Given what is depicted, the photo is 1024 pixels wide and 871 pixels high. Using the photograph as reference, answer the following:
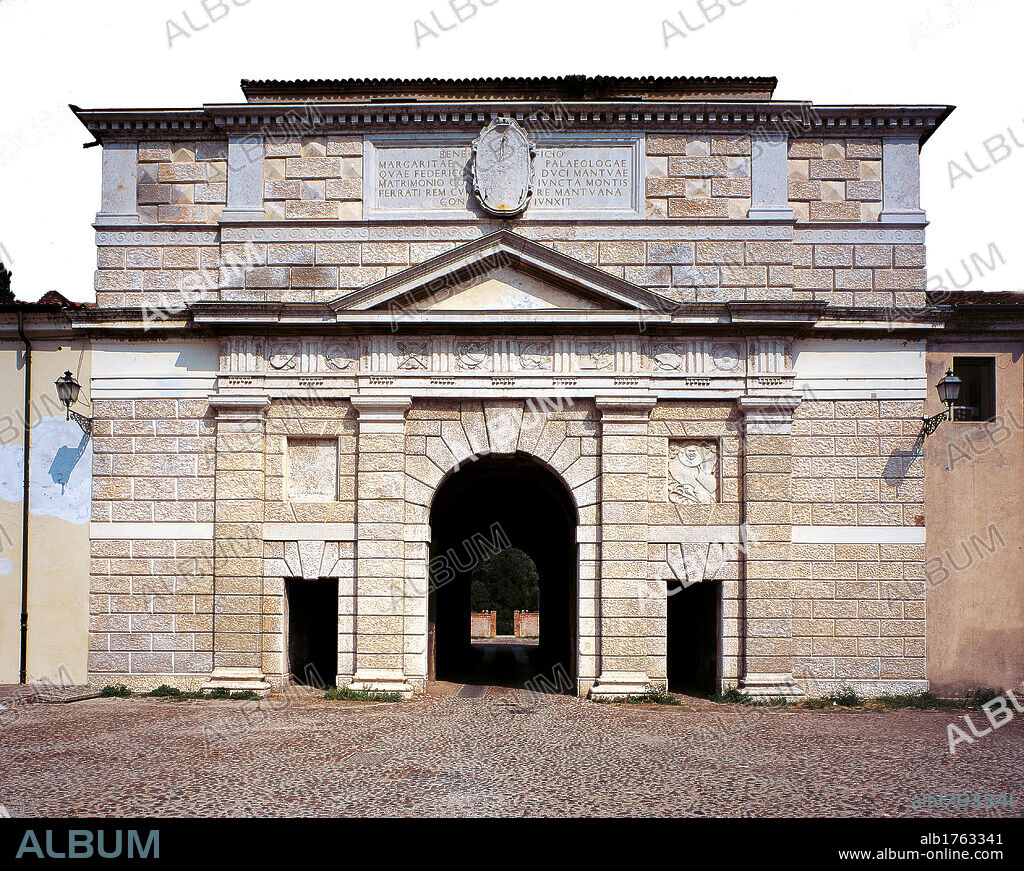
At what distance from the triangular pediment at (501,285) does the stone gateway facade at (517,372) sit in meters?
0.05

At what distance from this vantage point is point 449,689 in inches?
627

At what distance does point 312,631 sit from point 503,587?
25183mm

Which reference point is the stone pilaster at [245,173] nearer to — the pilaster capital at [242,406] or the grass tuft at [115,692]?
the pilaster capital at [242,406]

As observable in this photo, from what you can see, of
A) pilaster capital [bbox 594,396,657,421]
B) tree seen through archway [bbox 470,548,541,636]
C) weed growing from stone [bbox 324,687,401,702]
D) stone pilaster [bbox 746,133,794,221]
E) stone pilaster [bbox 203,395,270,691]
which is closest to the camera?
weed growing from stone [bbox 324,687,401,702]

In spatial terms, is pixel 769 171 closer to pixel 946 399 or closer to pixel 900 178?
pixel 900 178

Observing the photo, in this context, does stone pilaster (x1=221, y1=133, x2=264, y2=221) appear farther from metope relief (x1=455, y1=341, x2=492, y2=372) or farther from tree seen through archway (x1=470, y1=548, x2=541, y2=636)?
tree seen through archway (x1=470, y1=548, x2=541, y2=636)

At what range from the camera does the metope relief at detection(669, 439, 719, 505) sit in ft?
49.3

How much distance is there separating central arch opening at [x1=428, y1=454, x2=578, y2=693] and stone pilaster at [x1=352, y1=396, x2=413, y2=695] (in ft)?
4.57

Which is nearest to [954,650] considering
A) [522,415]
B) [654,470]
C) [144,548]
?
[654,470]

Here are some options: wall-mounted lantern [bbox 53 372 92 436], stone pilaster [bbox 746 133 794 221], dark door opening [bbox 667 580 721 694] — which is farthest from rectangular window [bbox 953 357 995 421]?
wall-mounted lantern [bbox 53 372 92 436]

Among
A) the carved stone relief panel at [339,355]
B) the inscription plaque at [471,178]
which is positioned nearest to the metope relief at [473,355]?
the carved stone relief panel at [339,355]
